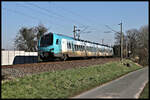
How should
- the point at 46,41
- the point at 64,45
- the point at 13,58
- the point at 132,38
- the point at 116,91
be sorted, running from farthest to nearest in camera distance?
1. the point at 132,38
2. the point at 13,58
3. the point at 64,45
4. the point at 46,41
5. the point at 116,91

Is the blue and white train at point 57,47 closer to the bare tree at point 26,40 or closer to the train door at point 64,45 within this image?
the train door at point 64,45

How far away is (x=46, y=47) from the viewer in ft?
72.6

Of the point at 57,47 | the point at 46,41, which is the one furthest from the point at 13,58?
the point at 57,47

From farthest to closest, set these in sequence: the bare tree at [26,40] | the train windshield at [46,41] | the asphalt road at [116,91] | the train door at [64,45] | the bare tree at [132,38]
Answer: the bare tree at [132,38] → the bare tree at [26,40] → the train door at [64,45] → the train windshield at [46,41] → the asphalt road at [116,91]

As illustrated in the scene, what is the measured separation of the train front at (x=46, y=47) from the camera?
2184 centimetres

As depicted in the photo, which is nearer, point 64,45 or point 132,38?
point 64,45

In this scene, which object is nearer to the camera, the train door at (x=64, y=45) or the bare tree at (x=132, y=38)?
the train door at (x=64, y=45)

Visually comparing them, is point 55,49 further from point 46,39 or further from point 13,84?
Result: point 13,84

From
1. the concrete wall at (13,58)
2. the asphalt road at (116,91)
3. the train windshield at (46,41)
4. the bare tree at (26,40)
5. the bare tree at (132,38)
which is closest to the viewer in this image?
the asphalt road at (116,91)

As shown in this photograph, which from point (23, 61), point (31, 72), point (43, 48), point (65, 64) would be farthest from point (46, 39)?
point (31, 72)

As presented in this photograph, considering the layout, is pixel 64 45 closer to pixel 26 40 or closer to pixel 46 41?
pixel 46 41

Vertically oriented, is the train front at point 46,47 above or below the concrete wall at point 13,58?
above

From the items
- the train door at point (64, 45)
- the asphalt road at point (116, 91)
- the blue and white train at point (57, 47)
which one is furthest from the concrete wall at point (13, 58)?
the asphalt road at point (116, 91)

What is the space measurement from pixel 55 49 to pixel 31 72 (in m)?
8.86
